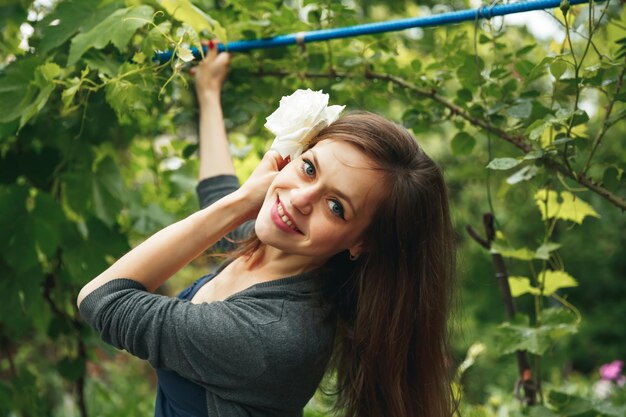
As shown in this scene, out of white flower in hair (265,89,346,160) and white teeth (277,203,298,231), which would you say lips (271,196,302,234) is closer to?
white teeth (277,203,298,231)

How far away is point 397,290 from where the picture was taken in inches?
57.6

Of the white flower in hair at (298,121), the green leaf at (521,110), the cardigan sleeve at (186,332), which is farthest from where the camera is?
the green leaf at (521,110)

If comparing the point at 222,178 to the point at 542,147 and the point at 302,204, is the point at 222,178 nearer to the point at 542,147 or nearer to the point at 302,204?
the point at 302,204

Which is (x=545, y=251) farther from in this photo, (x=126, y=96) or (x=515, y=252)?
(x=126, y=96)

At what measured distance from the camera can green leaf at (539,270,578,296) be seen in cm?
186

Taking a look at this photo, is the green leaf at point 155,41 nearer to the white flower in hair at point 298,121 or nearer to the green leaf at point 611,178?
the white flower in hair at point 298,121

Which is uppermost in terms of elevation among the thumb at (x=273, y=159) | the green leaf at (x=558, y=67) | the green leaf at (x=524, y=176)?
the green leaf at (x=558, y=67)

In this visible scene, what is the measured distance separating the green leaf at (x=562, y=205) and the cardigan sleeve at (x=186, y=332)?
2.70 ft

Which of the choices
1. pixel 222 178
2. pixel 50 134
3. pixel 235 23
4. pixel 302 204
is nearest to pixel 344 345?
pixel 302 204

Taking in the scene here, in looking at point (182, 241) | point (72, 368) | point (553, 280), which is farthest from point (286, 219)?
point (72, 368)

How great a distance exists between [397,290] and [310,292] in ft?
0.58

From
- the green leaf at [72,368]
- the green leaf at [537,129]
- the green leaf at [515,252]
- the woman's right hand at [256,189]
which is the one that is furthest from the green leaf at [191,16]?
the green leaf at [72,368]

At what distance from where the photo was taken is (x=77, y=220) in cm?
216

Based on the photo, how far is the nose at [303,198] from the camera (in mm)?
1334
